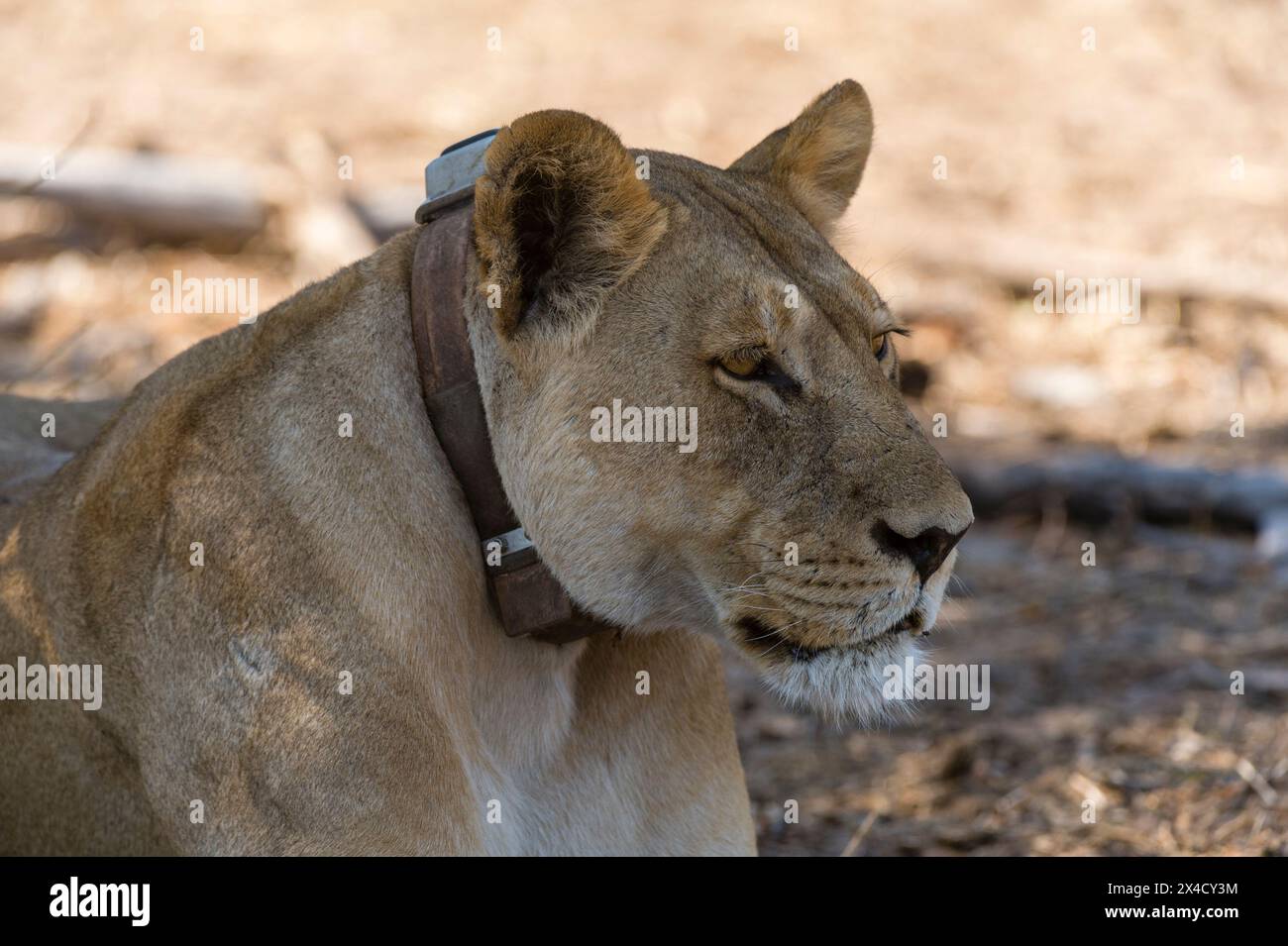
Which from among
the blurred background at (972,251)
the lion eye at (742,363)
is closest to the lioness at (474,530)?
the lion eye at (742,363)

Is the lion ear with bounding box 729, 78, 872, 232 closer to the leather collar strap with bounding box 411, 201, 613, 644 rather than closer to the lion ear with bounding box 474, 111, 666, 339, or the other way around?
the lion ear with bounding box 474, 111, 666, 339

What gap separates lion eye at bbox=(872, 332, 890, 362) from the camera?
3.38 meters

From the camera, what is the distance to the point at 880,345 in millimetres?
3434

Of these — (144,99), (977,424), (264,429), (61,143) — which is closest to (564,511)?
(264,429)

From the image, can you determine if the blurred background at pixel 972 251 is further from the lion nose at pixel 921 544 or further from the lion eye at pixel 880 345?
the lion nose at pixel 921 544

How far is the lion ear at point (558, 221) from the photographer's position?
289 cm

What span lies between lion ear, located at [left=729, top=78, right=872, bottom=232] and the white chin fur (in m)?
1.20

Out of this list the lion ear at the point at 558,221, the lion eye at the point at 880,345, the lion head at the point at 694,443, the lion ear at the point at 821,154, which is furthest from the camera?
the lion ear at the point at 821,154

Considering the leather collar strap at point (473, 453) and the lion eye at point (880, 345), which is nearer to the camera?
the leather collar strap at point (473, 453)

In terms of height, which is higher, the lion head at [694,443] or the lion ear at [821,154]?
the lion ear at [821,154]

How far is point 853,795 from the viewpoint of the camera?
5.23m

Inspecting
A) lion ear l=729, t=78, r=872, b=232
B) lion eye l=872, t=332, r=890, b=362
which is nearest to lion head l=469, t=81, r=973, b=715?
lion eye l=872, t=332, r=890, b=362

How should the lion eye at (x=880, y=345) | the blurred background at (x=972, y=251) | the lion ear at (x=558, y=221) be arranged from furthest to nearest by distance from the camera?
the blurred background at (x=972, y=251), the lion eye at (x=880, y=345), the lion ear at (x=558, y=221)
